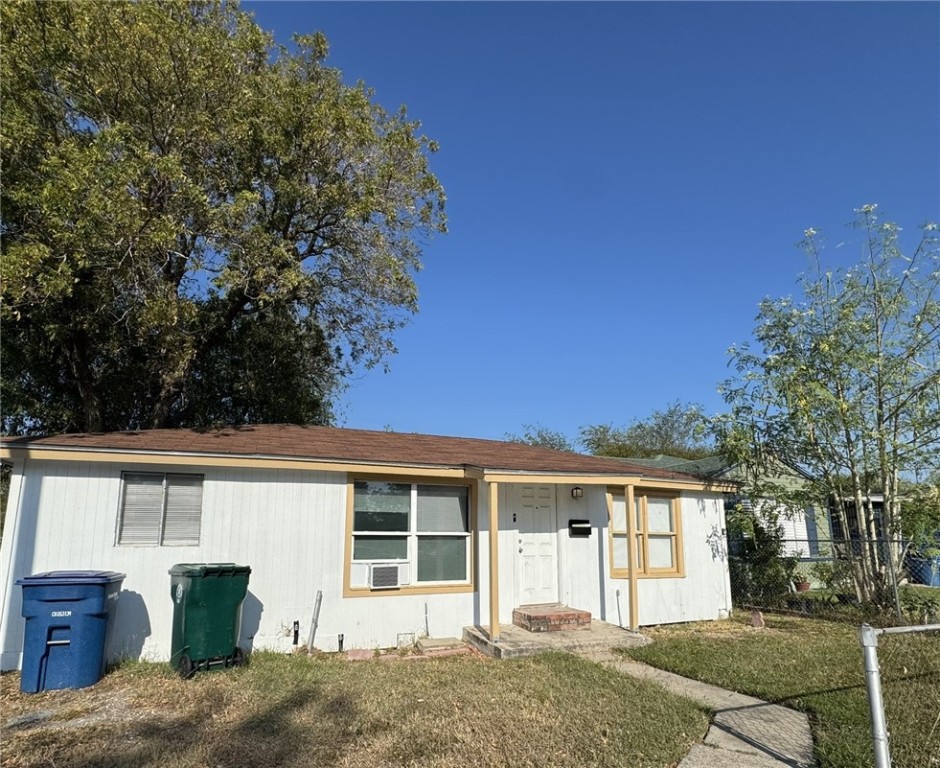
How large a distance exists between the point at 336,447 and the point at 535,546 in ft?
11.9

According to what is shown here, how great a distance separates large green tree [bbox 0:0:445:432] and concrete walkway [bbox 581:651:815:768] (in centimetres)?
924

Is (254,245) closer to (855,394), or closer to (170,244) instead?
(170,244)

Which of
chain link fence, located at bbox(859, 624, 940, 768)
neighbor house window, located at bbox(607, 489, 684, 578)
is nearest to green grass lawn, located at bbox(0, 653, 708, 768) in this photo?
chain link fence, located at bbox(859, 624, 940, 768)

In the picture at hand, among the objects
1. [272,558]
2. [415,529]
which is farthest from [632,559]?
[272,558]

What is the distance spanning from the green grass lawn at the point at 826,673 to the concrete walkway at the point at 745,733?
0.14m

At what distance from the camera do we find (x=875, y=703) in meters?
3.47

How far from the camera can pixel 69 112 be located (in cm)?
1093

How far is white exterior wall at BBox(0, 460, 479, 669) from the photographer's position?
23.5 ft

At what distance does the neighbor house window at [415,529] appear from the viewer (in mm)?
8805

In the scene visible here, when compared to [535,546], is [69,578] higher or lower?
lower

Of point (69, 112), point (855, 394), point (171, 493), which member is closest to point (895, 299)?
point (855, 394)

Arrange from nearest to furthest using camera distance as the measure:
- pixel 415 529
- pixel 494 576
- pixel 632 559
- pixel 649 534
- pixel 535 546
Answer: pixel 494 576
pixel 415 529
pixel 632 559
pixel 535 546
pixel 649 534

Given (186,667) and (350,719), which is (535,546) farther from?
(186,667)

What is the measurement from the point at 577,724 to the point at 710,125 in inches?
436
